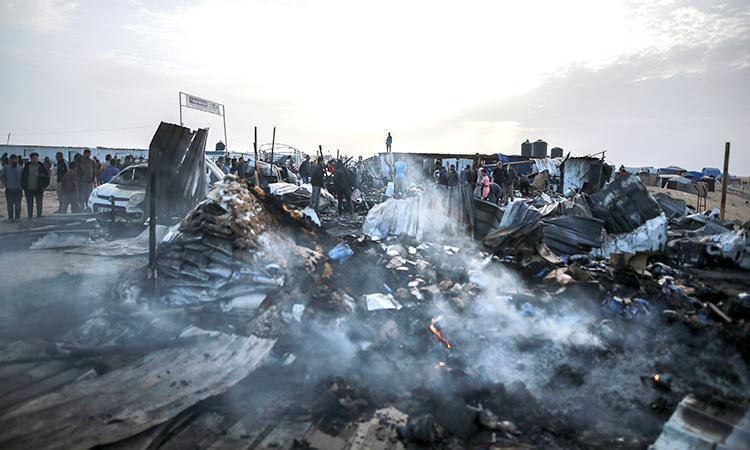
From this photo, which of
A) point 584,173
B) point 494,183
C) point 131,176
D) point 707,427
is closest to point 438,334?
point 707,427

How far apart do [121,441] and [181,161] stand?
13.9 ft

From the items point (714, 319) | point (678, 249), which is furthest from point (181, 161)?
point (678, 249)

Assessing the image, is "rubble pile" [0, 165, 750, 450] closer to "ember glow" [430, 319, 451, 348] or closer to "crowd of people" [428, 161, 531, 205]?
"ember glow" [430, 319, 451, 348]

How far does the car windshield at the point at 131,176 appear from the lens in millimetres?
8281

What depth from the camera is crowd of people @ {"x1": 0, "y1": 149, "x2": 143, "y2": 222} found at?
820cm

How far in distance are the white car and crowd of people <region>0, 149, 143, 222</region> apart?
156cm

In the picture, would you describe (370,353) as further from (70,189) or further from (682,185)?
(682,185)

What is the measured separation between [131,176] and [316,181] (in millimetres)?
4384

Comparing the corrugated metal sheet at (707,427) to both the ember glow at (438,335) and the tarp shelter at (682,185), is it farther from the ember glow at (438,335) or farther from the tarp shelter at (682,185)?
the tarp shelter at (682,185)

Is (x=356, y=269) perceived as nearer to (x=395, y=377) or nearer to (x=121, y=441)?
(x=395, y=377)

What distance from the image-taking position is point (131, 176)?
8.46 meters

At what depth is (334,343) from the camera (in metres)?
3.60

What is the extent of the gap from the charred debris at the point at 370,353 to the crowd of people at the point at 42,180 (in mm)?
6635

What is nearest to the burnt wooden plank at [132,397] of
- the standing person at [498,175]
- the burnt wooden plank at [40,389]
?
the burnt wooden plank at [40,389]
